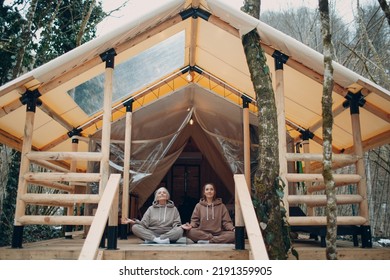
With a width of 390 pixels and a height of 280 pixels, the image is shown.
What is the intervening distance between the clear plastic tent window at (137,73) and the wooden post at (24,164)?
770mm

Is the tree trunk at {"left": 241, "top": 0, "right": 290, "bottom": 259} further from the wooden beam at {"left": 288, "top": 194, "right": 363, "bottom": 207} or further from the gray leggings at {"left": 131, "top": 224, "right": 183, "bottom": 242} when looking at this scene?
the gray leggings at {"left": 131, "top": 224, "right": 183, "bottom": 242}

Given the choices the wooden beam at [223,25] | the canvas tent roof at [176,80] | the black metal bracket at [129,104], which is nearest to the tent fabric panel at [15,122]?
the canvas tent roof at [176,80]

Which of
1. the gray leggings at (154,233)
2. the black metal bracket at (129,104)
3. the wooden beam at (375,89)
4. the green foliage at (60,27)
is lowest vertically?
the gray leggings at (154,233)

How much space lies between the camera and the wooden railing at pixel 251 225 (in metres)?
2.56

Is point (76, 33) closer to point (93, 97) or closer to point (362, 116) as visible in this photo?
point (93, 97)

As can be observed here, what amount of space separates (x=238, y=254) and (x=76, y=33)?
7.67 meters

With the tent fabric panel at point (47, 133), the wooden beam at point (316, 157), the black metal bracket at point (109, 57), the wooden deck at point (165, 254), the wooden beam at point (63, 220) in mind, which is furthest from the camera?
the tent fabric panel at point (47, 133)

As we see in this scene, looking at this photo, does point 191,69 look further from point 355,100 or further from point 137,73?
point 355,100

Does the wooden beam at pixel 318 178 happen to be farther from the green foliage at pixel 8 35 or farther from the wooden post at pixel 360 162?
the green foliage at pixel 8 35

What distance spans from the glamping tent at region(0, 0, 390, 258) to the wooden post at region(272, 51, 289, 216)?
0.04 feet

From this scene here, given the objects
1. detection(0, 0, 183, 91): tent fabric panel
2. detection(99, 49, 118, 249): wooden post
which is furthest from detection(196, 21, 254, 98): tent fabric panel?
detection(99, 49, 118, 249): wooden post

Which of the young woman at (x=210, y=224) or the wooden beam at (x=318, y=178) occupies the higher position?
the wooden beam at (x=318, y=178)

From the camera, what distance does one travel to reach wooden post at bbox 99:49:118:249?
4070 mm

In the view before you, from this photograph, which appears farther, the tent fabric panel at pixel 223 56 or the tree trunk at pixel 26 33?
the tree trunk at pixel 26 33
